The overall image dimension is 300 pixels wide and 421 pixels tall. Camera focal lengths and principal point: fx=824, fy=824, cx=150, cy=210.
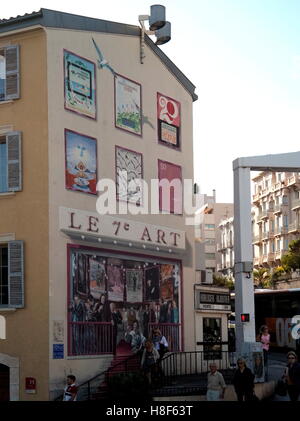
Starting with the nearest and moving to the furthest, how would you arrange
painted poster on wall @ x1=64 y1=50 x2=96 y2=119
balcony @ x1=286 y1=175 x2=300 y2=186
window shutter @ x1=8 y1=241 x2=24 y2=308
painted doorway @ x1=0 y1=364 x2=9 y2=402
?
painted doorway @ x1=0 y1=364 x2=9 y2=402, window shutter @ x1=8 y1=241 x2=24 y2=308, painted poster on wall @ x1=64 y1=50 x2=96 y2=119, balcony @ x1=286 y1=175 x2=300 y2=186

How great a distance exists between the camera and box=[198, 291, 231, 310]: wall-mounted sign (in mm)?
30875

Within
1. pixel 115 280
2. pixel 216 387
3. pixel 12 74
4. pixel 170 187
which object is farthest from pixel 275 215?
pixel 216 387

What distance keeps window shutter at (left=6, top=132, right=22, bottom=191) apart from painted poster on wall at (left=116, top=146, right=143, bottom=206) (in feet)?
12.7

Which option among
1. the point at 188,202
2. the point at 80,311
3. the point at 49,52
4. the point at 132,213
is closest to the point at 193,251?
the point at 188,202

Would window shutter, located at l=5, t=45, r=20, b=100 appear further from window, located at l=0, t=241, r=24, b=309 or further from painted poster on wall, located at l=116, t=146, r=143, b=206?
window, located at l=0, t=241, r=24, b=309

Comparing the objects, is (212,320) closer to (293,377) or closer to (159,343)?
(159,343)

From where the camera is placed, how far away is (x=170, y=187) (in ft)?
99.5

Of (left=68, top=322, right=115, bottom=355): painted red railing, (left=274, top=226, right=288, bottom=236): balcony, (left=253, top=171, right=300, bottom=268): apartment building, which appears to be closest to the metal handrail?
(left=68, top=322, right=115, bottom=355): painted red railing

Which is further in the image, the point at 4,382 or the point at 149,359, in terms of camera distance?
the point at 149,359

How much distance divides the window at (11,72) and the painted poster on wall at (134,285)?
6981 millimetres

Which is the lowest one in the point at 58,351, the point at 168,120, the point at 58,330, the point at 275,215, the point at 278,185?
the point at 58,351

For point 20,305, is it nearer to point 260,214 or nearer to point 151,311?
point 151,311

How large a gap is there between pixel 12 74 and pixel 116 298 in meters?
7.89
